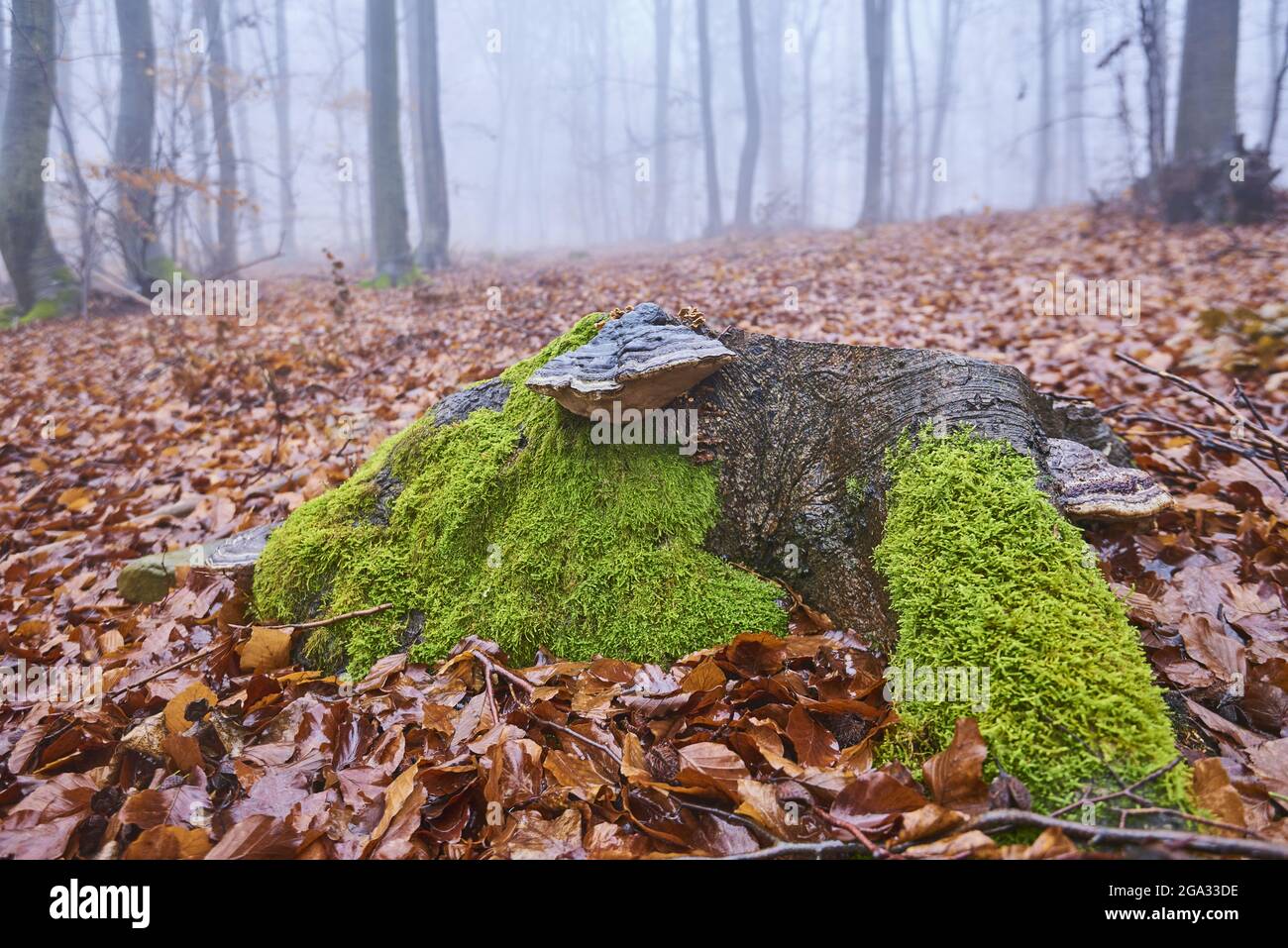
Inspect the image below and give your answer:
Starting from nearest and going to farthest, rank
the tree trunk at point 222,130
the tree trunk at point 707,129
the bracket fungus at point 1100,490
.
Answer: the bracket fungus at point 1100,490, the tree trunk at point 222,130, the tree trunk at point 707,129

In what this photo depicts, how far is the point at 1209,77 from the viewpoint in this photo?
354 inches

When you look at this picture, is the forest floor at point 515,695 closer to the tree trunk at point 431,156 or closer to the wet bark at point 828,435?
the wet bark at point 828,435

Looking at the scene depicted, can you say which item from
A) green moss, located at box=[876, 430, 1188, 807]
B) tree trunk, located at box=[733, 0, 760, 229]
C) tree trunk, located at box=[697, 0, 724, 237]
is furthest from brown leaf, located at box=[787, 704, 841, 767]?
tree trunk, located at box=[697, 0, 724, 237]

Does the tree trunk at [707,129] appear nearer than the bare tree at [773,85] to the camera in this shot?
Yes

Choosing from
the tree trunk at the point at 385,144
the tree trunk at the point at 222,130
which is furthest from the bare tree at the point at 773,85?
the tree trunk at the point at 385,144

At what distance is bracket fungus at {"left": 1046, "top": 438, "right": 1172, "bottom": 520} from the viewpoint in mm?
2012

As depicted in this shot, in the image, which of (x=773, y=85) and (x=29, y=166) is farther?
(x=773, y=85)

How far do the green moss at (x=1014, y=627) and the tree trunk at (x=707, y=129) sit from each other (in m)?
21.2

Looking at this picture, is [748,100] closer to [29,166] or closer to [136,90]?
[136,90]

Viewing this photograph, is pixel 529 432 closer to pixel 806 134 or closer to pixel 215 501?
pixel 215 501

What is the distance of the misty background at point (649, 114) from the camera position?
2642 cm

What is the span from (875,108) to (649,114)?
2054 inches

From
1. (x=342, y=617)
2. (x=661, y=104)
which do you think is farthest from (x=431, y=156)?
(x=661, y=104)

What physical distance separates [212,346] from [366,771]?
7.74 m
